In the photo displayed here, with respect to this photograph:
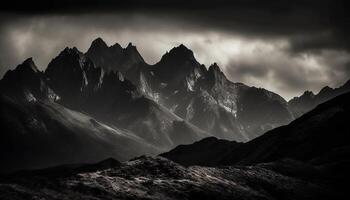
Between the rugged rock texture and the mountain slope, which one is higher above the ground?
the mountain slope

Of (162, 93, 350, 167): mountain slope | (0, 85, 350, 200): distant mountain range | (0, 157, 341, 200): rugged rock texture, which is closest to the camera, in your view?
(0, 157, 341, 200): rugged rock texture

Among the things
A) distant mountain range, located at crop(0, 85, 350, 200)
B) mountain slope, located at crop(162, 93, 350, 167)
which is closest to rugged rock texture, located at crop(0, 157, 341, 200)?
distant mountain range, located at crop(0, 85, 350, 200)

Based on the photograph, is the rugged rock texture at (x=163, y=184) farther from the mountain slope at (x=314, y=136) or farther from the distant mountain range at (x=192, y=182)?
the mountain slope at (x=314, y=136)

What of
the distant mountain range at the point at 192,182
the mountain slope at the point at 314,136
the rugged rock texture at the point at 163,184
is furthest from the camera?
the mountain slope at the point at 314,136

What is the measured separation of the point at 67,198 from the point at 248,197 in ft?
69.5

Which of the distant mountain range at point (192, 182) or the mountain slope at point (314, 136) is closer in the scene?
the distant mountain range at point (192, 182)

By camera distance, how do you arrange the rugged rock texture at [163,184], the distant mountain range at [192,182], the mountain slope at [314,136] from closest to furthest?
the rugged rock texture at [163,184] → the distant mountain range at [192,182] → the mountain slope at [314,136]

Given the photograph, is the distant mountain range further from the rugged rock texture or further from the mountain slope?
the mountain slope

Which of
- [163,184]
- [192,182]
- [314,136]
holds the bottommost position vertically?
[163,184]

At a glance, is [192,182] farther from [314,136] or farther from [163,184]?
[314,136]

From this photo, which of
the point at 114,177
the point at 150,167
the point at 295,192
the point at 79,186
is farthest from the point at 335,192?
the point at 79,186

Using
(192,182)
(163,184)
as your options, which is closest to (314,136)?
(192,182)

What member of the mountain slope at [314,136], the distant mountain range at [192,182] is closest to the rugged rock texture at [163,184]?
the distant mountain range at [192,182]

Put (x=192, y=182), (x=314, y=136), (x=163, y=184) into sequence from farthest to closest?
(x=314, y=136) → (x=192, y=182) → (x=163, y=184)
